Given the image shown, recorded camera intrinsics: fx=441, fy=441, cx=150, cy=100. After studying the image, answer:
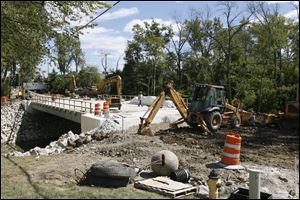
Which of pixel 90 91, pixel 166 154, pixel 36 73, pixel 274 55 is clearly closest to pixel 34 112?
pixel 90 91

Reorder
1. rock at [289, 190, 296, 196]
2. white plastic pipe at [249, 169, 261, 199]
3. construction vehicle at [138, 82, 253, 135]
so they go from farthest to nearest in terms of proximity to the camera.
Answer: construction vehicle at [138, 82, 253, 135]
rock at [289, 190, 296, 196]
white plastic pipe at [249, 169, 261, 199]

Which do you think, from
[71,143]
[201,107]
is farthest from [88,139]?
[201,107]

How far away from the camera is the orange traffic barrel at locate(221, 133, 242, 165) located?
12.0 metres

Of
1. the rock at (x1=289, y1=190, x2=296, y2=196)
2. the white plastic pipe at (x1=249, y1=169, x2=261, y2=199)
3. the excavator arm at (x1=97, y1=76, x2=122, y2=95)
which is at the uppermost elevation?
the excavator arm at (x1=97, y1=76, x2=122, y2=95)

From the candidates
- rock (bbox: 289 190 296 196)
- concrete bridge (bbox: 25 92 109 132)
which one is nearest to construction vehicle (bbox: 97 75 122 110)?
concrete bridge (bbox: 25 92 109 132)

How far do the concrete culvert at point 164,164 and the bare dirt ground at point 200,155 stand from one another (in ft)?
2.27

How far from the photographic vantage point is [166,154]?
37.9 feet

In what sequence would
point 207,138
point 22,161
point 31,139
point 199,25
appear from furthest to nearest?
point 199,25, point 31,139, point 207,138, point 22,161

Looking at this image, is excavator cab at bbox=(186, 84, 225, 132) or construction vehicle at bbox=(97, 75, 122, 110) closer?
excavator cab at bbox=(186, 84, 225, 132)

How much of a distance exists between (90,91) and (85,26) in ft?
119

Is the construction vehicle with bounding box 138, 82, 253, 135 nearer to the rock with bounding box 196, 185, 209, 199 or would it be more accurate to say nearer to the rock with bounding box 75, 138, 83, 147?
the rock with bounding box 75, 138, 83, 147

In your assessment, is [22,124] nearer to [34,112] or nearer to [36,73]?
[34,112]

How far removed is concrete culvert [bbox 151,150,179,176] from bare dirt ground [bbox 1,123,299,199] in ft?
2.27

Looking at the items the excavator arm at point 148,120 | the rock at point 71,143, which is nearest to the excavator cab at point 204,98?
the excavator arm at point 148,120
